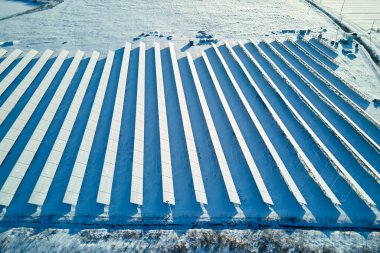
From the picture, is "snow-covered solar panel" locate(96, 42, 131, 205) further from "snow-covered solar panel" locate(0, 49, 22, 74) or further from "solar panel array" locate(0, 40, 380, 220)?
"snow-covered solar panel" locate(0, 49, 22, 74)

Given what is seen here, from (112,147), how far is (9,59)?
941 inches

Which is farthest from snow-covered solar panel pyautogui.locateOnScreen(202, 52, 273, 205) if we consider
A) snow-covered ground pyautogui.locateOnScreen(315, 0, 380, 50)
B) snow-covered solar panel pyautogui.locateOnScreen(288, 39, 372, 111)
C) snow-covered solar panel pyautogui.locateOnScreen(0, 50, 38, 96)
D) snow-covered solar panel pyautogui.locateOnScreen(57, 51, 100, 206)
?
snow-covered ground pyautogui.locateOnScreen(315, 0, 380, 50)

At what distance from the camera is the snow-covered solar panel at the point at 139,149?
76.1 ft

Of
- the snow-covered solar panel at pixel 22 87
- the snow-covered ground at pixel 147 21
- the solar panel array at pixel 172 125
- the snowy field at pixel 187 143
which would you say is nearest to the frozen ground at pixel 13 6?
the snow-covered ground at pixel 147 21

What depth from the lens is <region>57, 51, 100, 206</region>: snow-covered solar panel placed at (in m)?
22.9

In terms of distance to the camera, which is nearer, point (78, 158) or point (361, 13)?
point (78, 158)

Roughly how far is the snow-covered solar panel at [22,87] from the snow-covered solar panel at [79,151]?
632 centimetres

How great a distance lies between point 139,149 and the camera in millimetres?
26719

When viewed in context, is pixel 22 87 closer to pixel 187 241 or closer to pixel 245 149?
pixel 187 241

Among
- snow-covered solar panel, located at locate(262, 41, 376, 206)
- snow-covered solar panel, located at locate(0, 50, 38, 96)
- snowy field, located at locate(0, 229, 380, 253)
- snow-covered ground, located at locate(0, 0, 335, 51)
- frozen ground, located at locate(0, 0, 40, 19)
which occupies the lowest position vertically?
snowy field, located at locate(0, 229, 380, 253)

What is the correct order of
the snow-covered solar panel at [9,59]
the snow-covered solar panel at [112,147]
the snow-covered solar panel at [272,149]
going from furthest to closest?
the snow-covered solar panel at [9,59] < the snow-covered solar panel at [272,149] < the snow-covered solar panel at [112,147]

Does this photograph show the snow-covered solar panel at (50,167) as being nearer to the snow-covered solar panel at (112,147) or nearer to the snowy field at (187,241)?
the snowy field at (187,241)

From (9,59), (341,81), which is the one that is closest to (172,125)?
(341,81)

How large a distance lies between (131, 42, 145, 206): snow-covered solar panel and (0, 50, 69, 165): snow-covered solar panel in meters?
11.2
